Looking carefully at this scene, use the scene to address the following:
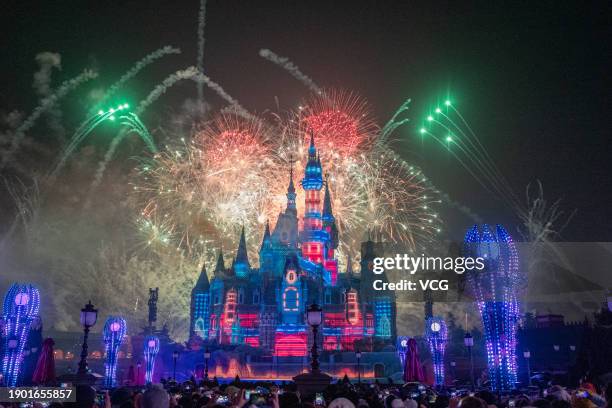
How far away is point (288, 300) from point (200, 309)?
15244mm

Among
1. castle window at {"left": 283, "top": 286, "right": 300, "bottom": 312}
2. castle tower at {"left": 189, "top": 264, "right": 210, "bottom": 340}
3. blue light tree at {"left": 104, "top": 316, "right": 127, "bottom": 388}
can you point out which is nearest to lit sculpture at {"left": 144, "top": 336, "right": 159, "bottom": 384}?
blue light tree at {"left": 104, "top": 316, "right": 127, "bottom": 388}

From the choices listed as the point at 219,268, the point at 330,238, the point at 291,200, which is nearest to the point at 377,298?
the point at 330,238

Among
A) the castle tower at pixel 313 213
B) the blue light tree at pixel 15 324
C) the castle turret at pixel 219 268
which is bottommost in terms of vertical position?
the blue light tree at pixel 15 324

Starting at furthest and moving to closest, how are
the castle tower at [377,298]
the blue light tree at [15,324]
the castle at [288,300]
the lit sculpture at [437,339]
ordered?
the castle tower at [377,298]
the castle at [288,300]
the lit sculpture at [437,339]
the blue light tree at [15,324]

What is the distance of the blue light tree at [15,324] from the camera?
40.2 metres

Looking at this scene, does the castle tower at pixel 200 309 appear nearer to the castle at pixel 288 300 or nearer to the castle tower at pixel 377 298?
the castle at pixel 288 300

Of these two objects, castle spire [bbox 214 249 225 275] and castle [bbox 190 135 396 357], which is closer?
castle [bbox 190 135 396 357]

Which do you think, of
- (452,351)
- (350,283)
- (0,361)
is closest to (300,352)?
(350,283)

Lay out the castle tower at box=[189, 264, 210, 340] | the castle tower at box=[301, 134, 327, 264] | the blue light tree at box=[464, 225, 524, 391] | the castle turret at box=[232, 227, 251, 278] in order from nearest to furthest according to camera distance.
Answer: the blue light tree at box=[464, 225, 524, 391], the castle tower at box=[189, 264, 210, 340], the castle turret at box=[232, 227, 251, 278], the castle tower at box=[301, 134, 327, 264]

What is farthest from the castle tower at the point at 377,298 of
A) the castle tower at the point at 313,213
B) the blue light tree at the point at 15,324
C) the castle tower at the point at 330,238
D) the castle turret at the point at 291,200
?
the blue light tree at the point at 15,324

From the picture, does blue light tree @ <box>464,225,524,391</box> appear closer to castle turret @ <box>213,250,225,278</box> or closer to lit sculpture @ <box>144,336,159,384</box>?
lit sculpture @ <box>144,336,159,384</box>

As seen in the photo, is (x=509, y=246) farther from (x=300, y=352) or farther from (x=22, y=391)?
(x=300, y=352)

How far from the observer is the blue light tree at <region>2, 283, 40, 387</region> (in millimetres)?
40250

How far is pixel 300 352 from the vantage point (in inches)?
2852
